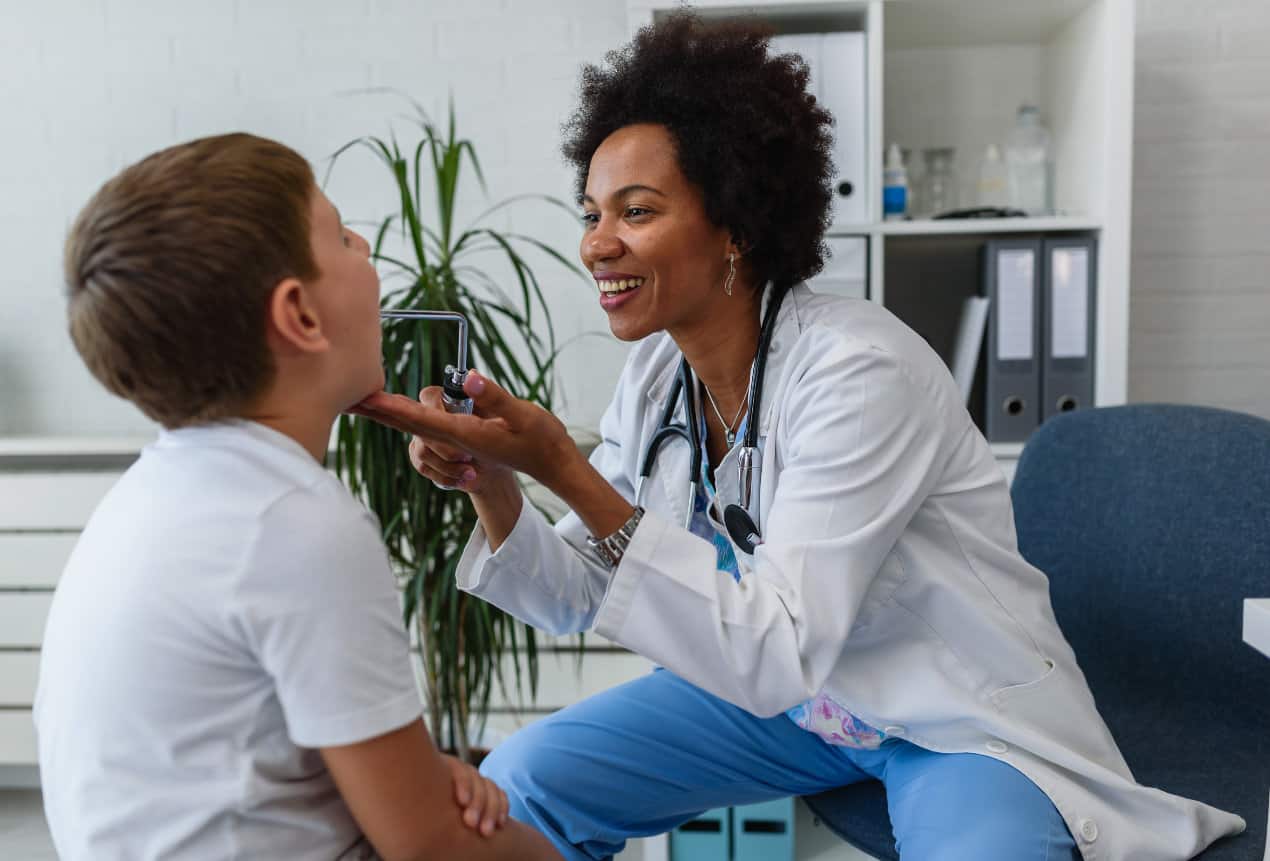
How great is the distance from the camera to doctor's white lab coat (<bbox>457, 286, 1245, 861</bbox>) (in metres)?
1.11

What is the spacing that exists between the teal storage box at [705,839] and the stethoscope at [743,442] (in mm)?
896

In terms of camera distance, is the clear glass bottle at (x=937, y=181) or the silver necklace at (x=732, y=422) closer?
the silver necklace at (x=732, y=422)

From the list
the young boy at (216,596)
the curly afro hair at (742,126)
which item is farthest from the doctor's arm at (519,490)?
the curly afro hair at (742,126)

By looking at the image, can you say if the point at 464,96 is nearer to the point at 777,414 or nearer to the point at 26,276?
the point at 26,276

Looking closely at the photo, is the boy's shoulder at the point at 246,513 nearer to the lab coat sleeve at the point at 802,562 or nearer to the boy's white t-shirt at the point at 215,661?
the boy's white t-shirt at the point at 215,661

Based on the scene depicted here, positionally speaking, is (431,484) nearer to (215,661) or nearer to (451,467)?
(451,467)

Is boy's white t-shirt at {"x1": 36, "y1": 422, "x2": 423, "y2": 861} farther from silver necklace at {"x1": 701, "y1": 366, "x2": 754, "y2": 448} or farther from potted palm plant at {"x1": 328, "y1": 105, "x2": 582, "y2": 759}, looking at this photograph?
potted palm plant at {"x1": 328, "y1": 105, "x2": 582, "y2": 759}

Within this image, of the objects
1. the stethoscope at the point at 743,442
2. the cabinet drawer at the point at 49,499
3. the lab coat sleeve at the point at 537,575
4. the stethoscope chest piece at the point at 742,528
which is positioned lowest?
the cabinet drawer at the point at 49,499

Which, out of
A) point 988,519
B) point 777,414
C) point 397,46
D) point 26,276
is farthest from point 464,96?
point 988,519

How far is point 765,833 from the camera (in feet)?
6.98

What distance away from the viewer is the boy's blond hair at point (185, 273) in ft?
2.51

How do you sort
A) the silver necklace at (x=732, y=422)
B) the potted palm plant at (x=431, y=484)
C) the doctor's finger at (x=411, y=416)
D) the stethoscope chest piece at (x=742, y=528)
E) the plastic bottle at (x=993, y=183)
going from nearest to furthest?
the doctor's finger at (x=411, y=416)
the stethoscope chest piece at (x=742, y=528)
the silver necklace at (x=732, y=422)
the potted palm plant at (x=431, y=484)
the plastic bottle at (x=993, y=183)

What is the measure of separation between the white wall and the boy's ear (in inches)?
69.2

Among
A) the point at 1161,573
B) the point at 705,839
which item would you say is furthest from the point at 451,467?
the point at 705,839
